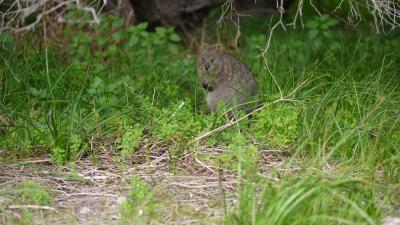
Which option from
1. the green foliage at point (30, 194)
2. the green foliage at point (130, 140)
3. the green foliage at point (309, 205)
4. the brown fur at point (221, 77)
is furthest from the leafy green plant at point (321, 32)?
the green foliage at point (30, 194)

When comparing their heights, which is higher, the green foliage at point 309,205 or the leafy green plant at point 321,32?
the leafy green plant at point 321,32

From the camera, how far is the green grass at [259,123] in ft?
14.2

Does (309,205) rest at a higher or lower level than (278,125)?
lower

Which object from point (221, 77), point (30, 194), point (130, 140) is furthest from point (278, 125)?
point (30, 194)

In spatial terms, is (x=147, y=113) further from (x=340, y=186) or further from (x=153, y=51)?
(x=153, y=51)

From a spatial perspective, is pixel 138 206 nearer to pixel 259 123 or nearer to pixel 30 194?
pixel 30 194

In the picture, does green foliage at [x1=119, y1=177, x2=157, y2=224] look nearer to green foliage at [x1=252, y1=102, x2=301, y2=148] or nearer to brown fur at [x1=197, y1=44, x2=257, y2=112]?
green foliage at [x1=252, y1=102, x2=301, y2=148]

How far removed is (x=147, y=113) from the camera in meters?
5.97

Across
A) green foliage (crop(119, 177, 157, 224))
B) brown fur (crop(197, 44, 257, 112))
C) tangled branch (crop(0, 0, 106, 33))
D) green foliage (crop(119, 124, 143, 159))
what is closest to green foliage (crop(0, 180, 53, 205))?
green foliage (crop(119, 177, 157, 224))

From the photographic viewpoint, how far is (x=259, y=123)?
5809 millimetres

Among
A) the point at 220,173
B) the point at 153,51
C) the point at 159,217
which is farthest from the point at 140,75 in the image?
the point at 159,217

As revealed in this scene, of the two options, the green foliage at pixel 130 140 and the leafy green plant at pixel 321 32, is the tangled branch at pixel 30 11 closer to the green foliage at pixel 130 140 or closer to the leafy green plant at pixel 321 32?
the green foliage at pixel 130 140

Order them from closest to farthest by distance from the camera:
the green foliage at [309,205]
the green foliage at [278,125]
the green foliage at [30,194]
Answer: the green foliage at [309,205]
the green foliage at [30,194]
the green foliage at [278,125]

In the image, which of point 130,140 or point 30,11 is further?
point 130,140
